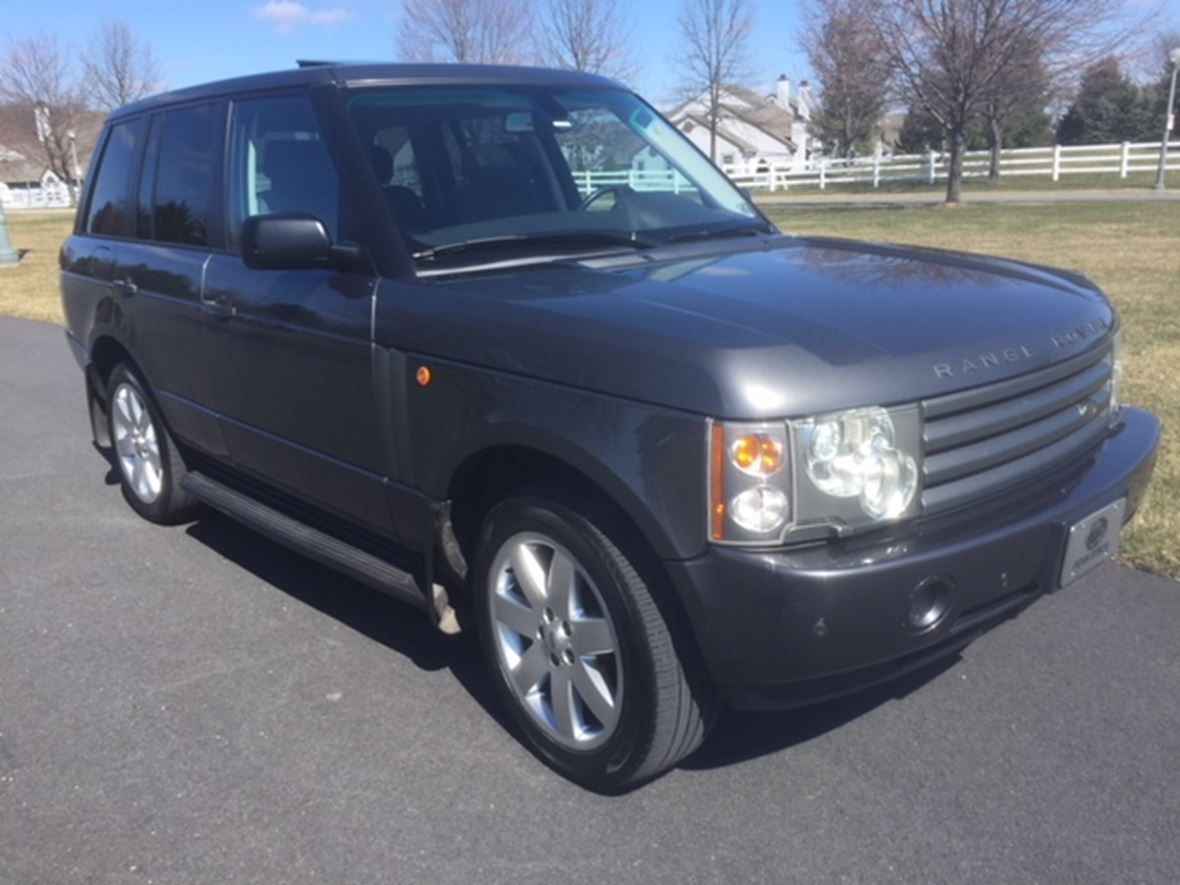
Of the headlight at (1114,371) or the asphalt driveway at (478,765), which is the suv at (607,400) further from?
the asphalt driveway at (478,765)

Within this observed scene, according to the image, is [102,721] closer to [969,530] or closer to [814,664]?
[814,664]

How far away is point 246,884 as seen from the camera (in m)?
2.80

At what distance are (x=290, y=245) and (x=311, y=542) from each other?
43.8 inches

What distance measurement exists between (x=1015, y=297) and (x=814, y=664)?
4.36 feet

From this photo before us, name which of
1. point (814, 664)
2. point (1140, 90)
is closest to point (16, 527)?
point (814, 664)

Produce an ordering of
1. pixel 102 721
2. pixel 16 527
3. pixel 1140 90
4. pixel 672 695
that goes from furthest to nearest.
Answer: pixel 1140 90 < pixel 16 527 < pixel 102 721 < pixel 672 695

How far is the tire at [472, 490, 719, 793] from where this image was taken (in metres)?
2.85

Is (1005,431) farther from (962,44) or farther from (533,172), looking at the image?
(962,44)

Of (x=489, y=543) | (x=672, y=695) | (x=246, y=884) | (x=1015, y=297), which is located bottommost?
(x=246, y=884)

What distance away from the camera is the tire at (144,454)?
204 inches

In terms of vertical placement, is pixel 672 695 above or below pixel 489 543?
below

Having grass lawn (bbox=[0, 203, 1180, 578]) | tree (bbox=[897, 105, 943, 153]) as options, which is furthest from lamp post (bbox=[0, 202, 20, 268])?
tree (bbox=[897, 105, 943, 153])

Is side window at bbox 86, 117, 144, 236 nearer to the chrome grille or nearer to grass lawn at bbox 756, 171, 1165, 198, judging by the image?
the chrome grille

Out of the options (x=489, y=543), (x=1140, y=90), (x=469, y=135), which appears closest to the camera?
(x=489, y=543)
